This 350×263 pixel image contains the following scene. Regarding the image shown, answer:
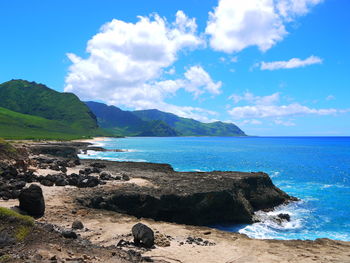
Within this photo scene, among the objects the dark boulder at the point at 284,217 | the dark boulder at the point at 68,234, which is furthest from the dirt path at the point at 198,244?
the dark boulder at the point at 284,217

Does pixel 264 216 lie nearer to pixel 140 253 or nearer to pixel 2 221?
pixel 140 253

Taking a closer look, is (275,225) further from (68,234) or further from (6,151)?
(6,151)

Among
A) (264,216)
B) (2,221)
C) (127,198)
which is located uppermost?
(2,221)

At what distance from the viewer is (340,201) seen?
1762 inches

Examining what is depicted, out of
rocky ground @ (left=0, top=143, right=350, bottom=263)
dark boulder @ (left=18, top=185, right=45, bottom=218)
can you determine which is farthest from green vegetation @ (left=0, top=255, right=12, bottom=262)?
dark boulder @ (left=18, top=185, right=45, bottom=218)

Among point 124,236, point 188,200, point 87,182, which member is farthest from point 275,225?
point 87,182

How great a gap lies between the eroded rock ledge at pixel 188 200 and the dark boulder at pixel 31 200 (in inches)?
233

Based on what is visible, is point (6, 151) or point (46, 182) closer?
point (46, 182)

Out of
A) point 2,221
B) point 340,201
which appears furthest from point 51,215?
point 340,201

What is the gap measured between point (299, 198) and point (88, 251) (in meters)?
41.9

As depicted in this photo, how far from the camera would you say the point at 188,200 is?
3206cm

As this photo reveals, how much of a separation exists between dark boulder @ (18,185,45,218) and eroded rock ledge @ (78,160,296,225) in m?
5.91

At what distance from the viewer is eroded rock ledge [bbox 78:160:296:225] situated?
95.0 feet

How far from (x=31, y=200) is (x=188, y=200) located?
17.1 metres
